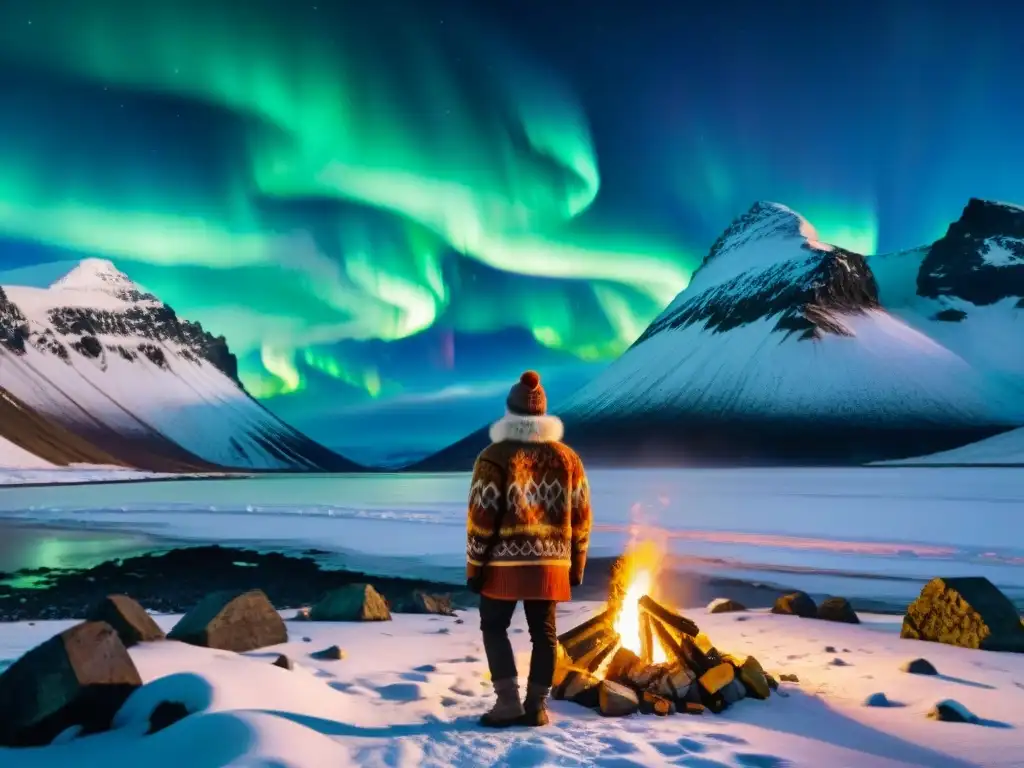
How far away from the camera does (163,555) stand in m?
28.5

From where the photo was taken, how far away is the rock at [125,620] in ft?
28.4

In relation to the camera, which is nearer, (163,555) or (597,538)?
(163,555)

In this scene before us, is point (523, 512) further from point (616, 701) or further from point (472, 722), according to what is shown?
point (616, 701)

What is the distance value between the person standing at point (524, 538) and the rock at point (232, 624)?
3.77m

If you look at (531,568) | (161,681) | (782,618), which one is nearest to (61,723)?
(161,681)

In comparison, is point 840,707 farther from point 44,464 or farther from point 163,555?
point 44,464

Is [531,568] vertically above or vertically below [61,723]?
above

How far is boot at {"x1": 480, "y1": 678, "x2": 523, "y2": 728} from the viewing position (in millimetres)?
7160

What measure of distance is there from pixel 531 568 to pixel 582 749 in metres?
1.42

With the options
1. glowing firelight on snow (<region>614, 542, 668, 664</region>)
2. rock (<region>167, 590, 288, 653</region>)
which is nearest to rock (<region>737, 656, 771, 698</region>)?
glowing firelight on snow (<region>614, 542, 668, 664</region>)

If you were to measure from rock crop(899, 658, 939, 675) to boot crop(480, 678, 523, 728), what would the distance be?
4.97 metres

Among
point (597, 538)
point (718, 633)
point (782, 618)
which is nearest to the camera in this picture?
point (718, 633)

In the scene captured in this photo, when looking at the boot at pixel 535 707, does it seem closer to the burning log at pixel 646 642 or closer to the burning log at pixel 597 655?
the burning log at pixel 597 655

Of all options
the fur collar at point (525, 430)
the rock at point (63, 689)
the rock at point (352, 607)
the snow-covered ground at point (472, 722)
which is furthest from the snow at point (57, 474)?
the fur collar at point (525, 430)
